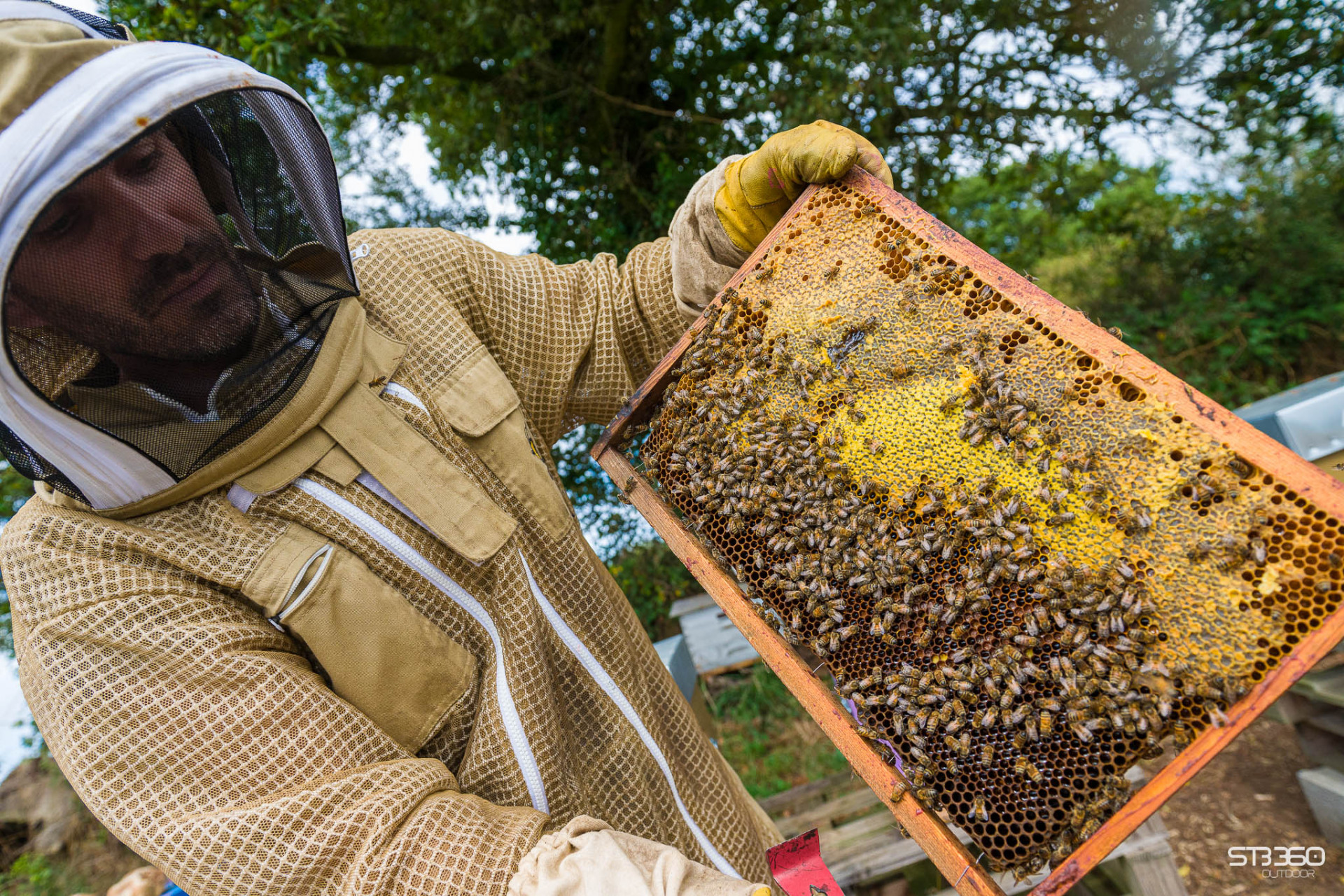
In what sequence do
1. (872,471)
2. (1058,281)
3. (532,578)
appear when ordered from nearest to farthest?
(872,471)
(532,578)
(1058,281)

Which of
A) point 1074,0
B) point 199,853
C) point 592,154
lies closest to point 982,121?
point 1074,0

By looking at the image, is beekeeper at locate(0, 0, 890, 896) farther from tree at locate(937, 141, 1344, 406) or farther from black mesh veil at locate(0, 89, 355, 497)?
tree at locate(937, 141, 1344, 406)

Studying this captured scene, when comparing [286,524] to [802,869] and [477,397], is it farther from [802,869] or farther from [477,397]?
[802,869]

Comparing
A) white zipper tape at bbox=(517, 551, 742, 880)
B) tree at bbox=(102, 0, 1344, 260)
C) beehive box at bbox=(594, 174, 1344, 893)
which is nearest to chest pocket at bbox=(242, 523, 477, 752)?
white zipper tape at bbox=(517, 551, 742, 880)

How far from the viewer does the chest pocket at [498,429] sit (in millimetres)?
2348

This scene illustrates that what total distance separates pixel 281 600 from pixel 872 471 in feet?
5.70

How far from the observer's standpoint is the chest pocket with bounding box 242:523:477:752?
1938 mm

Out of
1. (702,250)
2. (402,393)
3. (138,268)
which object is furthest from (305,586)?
(702,250)

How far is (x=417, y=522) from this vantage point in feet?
7.18

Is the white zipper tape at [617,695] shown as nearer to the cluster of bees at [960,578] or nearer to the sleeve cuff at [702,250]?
the cluster of bees at [960,578]

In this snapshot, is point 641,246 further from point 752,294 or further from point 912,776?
point 912,776

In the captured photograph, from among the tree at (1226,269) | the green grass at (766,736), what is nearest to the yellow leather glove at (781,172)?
the green grass at (766,736)

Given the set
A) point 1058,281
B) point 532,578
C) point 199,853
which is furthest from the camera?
point 1058,281

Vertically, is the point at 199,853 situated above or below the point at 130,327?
below
